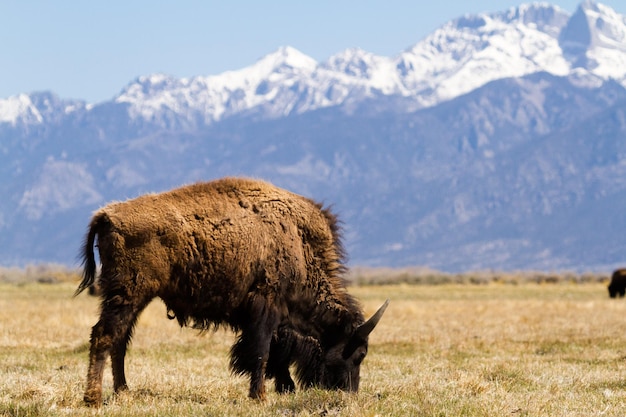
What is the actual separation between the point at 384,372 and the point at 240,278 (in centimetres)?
415

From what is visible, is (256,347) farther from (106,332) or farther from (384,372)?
(384,372)

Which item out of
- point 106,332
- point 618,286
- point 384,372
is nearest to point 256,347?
point 106,332

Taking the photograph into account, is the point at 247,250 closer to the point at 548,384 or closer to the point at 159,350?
the point at 548,384

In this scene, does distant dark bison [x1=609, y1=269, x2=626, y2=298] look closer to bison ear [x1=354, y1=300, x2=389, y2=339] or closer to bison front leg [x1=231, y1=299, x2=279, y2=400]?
bison ear [x1=354, y1=300, x2=389, y2=339]

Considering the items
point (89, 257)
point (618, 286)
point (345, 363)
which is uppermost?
point (89, 257)

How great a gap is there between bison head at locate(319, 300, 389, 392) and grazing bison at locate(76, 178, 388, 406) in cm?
1

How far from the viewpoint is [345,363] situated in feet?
44.9

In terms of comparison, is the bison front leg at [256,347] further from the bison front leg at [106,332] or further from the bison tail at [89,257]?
the bison tail at [89,257]

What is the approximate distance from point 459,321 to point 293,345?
17.0 m

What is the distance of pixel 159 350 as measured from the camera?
64.9ft

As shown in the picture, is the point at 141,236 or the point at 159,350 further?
the point at 159,350

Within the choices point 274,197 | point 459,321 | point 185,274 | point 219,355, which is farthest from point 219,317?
point 459,321

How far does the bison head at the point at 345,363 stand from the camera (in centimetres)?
1362

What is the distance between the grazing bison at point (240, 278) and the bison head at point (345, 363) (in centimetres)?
1
